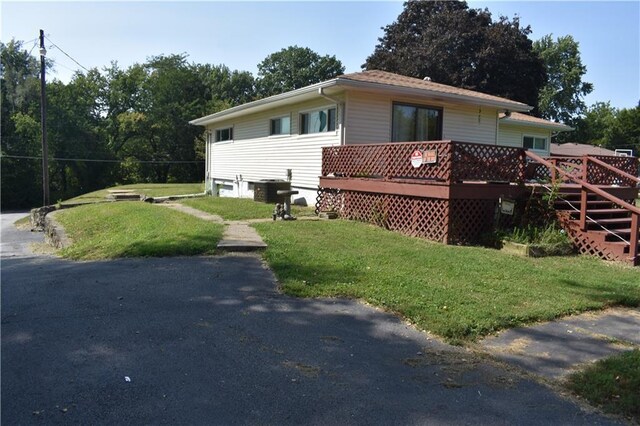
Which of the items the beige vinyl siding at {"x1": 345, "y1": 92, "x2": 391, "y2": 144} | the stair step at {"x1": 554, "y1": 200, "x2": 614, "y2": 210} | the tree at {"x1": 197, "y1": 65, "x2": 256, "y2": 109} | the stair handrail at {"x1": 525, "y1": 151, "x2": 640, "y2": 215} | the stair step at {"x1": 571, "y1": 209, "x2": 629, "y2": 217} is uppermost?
the tree at {"x1": 197, "y1": 65, "x2": 256, "y2": 109}

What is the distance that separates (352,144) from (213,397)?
1001cm

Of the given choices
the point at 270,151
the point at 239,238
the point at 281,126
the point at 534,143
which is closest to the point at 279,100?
the point at 281,126

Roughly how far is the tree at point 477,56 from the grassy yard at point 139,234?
23.8m

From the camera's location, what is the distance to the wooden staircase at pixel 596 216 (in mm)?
8273

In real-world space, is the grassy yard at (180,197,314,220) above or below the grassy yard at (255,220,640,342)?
above

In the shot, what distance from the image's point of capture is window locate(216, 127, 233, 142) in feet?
69.4

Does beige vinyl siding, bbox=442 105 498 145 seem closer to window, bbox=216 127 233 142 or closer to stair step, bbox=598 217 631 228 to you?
stair step, bbox=598 217 631 228

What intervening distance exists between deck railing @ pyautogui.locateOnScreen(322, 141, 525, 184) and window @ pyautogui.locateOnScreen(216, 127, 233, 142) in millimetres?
10791

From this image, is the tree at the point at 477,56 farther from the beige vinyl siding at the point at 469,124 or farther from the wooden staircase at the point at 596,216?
the wooden staircase at the point at 596,216

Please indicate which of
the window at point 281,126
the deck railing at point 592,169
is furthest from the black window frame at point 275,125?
the deck railing at point 592,169

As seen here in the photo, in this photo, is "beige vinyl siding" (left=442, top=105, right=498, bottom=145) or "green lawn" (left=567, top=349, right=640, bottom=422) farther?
"beige vinyl siding" (left=442, top=105, right=498, bottom=145)

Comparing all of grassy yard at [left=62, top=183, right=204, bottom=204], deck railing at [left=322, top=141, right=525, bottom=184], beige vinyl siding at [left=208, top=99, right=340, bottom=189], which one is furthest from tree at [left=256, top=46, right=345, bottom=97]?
deck railing at [left=322, top=141, right=525, bottom=184]

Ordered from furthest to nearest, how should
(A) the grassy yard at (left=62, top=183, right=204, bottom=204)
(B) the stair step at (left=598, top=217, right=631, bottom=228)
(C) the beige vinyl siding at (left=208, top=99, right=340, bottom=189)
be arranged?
(A) the grassy yard at (left=62, top=183, right=204, bottom=204)
(C) the beige vinyl siding at (left=208, top=99, right=340, bottom=189)
(B) the stair step at (left=598, top=217, right=631, bottom=228)

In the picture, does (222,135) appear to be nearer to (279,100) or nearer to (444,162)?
(279,100)
